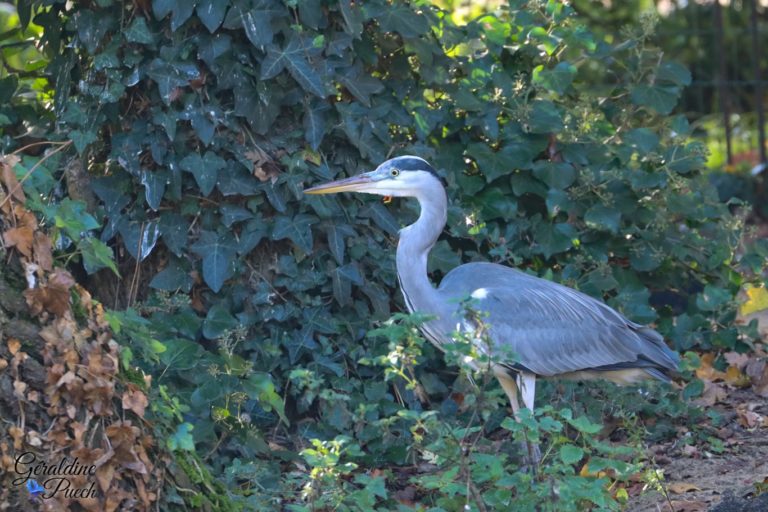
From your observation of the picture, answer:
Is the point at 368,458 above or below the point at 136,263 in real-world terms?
below

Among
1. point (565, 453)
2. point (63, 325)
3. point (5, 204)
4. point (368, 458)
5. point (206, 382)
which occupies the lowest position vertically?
point (368, 458)

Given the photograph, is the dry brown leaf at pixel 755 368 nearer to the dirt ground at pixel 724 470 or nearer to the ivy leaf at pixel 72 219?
the dirt ground at pixel 724 470

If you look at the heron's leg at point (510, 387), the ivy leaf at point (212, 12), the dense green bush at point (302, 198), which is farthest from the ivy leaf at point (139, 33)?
the heron's leg at point (510, 387)

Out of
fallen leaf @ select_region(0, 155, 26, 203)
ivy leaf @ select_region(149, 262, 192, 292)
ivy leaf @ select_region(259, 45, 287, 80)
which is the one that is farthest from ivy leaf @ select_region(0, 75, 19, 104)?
fallen leaf @ select_region(0, 155, 26, 203)

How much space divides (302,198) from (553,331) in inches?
51.2

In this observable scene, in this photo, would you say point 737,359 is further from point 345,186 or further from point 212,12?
point 212,12

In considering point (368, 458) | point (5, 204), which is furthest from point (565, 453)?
point (5, 204)

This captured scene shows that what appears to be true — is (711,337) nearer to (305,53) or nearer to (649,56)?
(649,56)

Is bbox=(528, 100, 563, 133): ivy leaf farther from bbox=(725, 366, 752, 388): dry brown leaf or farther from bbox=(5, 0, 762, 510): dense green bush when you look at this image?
bbox=(725, 366, 752, 388): dry brown leaf

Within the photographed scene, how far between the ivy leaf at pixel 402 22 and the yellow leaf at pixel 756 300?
232 centimetres

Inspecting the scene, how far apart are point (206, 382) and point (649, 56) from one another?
334 cm

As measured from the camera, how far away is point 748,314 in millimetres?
6262

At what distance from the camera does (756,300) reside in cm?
616

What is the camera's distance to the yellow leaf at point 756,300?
615cm
